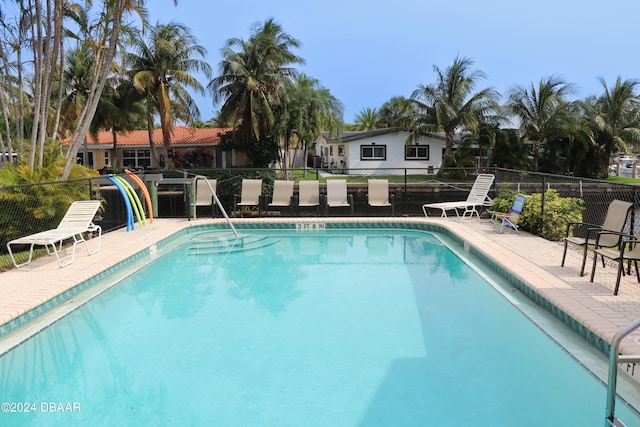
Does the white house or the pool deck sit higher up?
the white house

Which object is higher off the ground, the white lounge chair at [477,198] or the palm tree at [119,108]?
the palm tree at [119,108]

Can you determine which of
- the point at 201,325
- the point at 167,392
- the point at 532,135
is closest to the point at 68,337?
the point at 201,325

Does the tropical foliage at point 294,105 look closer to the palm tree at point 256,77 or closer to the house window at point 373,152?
the palm tree at point 256,77

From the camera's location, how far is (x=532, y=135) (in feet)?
92.8

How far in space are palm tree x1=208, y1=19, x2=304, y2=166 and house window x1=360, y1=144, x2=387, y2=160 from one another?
7269mm

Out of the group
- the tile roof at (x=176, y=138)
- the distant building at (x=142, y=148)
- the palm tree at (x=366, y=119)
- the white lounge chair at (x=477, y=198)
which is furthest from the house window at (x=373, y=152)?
the palm tree at (x=366, y=119)

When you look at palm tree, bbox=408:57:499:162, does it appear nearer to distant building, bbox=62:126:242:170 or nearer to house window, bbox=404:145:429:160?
house window, bbox=404:145:429:160

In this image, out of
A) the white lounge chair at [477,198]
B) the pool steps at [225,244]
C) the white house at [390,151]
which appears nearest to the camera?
the pool steps at [225,244]

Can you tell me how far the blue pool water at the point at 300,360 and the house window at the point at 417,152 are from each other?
78.5 feet

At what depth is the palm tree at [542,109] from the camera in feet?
89.1

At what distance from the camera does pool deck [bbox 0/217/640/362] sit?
15.4 feet

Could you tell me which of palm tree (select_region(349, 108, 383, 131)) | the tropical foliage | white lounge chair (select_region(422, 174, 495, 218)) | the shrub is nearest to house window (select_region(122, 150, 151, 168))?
the tropical foliage

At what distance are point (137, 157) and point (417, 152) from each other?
17771mm

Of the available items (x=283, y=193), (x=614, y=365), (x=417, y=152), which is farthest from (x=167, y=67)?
(x=614, y=365)
